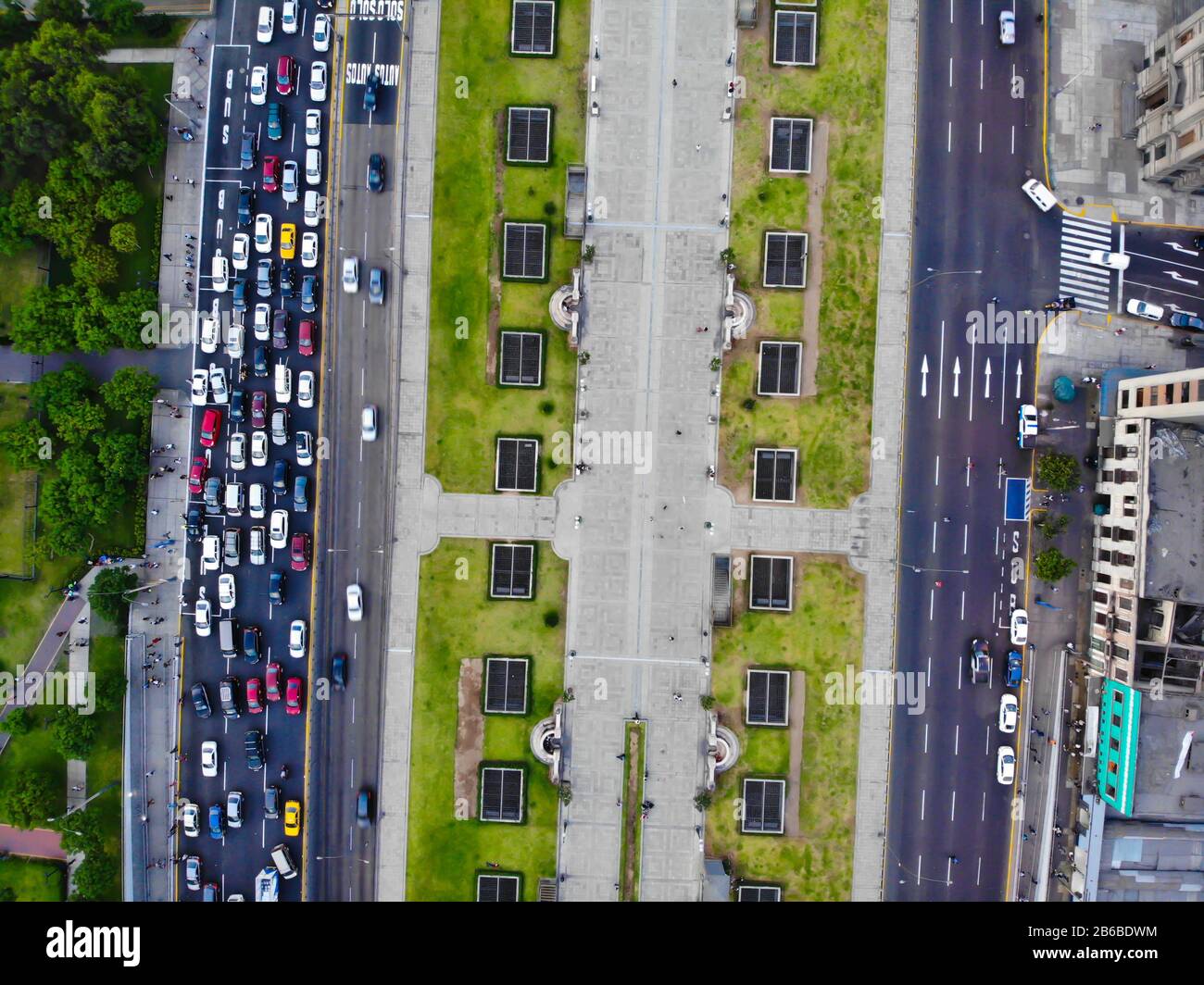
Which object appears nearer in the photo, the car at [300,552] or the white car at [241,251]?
the car at [300,552]

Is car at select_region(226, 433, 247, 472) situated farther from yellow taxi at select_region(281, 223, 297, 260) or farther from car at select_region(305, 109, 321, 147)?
car at select_region(305, 109, 321, 147)

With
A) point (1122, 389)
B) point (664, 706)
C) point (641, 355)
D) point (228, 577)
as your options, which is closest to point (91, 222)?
point (228, 577)

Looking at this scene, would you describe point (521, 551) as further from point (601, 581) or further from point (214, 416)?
point (214, 416)

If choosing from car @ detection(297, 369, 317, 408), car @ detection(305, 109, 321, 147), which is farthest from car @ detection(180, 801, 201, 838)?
car @ detection(305, 109, 321, 147)

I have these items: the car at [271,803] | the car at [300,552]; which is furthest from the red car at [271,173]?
the car at [271,803]

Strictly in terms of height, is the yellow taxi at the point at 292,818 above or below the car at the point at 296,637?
below

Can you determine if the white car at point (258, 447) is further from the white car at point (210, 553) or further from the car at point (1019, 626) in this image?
the car at point (1019, 626)
